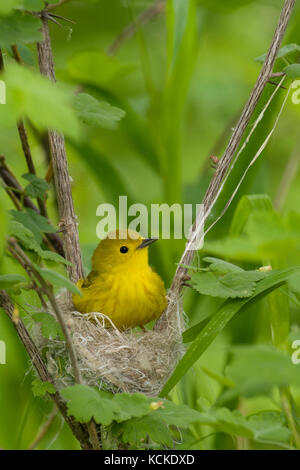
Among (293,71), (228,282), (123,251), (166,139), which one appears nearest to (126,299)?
(123,251)

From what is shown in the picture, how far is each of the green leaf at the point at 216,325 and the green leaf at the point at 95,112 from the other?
0.56 meters

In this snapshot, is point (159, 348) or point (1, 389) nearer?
point (159, 348)

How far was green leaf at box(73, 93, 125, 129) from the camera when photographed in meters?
1.73

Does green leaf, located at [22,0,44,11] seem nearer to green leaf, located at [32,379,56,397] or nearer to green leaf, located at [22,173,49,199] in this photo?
green leaf, located at [22,173,49,199]

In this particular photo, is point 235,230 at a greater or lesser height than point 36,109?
greater

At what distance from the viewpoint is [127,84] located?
512 centimetres

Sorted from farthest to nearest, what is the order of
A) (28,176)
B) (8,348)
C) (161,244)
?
1. (161,244)
2. (8,348)
3. (28,176)

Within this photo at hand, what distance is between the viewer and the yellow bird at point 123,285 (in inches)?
94.7

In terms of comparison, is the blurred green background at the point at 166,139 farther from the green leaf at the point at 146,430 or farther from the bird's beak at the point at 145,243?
the green leaf at the point at 146,430

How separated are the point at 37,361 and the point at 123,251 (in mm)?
1003

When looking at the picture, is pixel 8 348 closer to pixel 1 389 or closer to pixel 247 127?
pixel 1 389

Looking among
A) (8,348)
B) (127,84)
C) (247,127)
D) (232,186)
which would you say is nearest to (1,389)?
(8,348)
